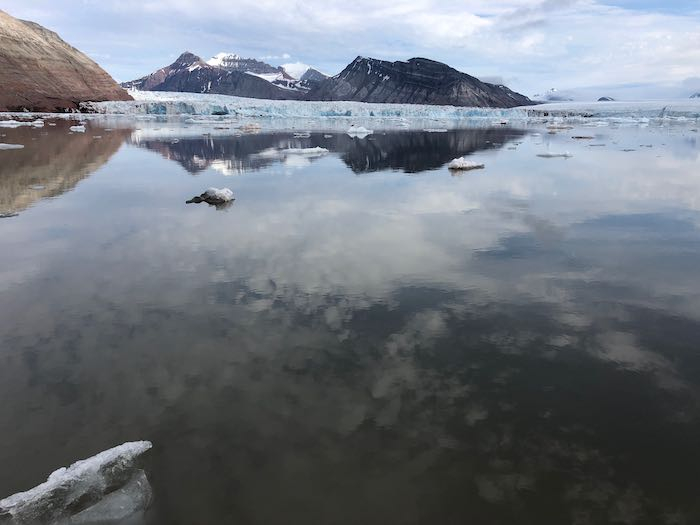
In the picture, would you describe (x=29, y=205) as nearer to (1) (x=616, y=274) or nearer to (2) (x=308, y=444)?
(2) (x=308, y=444)

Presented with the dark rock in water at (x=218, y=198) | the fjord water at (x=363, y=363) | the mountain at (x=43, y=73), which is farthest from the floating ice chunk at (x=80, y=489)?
the mountain at (x=43, y=73)

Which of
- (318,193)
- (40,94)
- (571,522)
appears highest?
(40,94)

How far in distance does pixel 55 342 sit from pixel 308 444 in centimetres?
278

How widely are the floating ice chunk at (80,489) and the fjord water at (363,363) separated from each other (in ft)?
0.46

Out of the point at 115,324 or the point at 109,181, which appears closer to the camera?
the point at 115,324

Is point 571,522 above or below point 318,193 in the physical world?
below

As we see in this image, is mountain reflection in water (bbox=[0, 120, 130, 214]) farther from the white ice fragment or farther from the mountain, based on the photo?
the mountain

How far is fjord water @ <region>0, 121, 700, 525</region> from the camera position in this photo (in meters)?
2.62

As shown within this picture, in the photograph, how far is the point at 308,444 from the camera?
292 centimetres

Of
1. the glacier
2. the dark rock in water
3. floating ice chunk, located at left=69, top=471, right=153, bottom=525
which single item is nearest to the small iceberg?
the dark rock in water

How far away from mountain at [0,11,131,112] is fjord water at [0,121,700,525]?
3691 inches

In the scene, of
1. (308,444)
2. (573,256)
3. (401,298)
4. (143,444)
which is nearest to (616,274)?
(573,256)

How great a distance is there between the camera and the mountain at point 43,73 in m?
80.9

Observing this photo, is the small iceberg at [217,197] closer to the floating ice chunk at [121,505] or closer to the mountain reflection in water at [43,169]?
the mountain reflection in water at [43,169]
